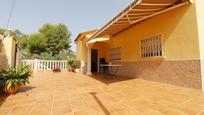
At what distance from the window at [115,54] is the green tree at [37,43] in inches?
726

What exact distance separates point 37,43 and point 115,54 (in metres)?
19.4

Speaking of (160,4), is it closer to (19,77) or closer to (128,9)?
(128,9)

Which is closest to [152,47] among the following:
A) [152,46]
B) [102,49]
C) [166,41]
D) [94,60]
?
[152,46]

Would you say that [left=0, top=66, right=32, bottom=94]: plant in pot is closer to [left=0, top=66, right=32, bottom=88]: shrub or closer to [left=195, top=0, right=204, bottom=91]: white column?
[left=0, top=66, right=32, bottom=88]: shrub

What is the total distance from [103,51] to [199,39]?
31.4 feet

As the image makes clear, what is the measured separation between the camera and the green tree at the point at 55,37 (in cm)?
2697

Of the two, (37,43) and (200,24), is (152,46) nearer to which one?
(200,24)

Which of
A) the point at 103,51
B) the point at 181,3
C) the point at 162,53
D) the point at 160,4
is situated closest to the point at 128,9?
the point at 160,4

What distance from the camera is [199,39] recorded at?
484 cm

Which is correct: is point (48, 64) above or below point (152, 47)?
below

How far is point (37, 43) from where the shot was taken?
24938mm

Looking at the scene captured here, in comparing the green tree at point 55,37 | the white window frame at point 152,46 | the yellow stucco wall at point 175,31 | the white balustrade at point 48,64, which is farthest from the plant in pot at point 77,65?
the green tree at point 55,37

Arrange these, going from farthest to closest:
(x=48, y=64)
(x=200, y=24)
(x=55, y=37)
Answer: (x=55, y=37)
(x=48, y=64)
(x=200, y=24)

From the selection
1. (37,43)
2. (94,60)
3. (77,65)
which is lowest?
(77,65)
